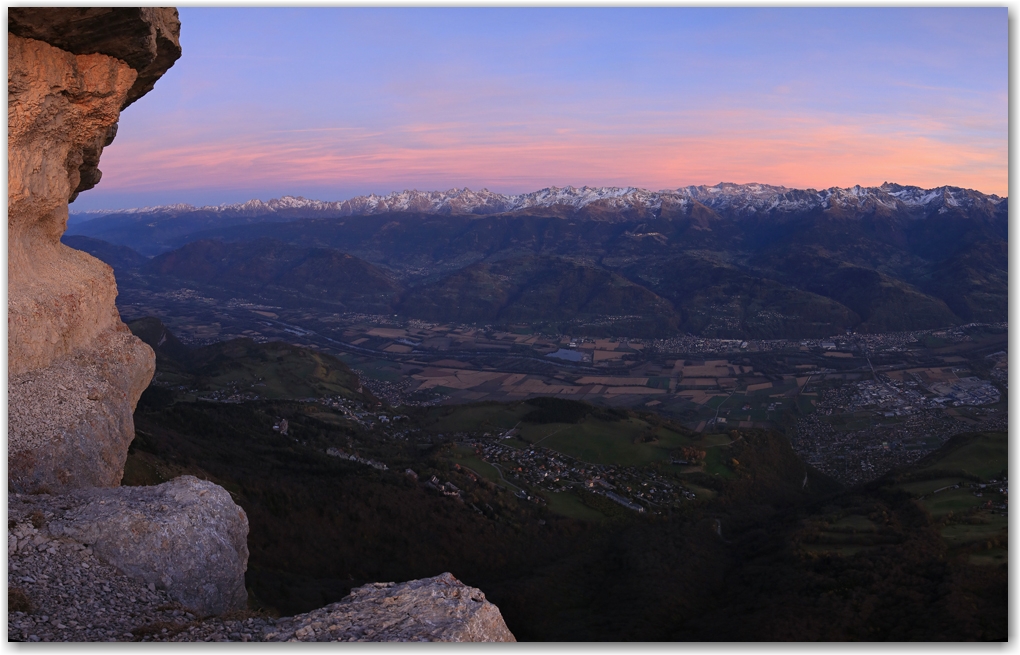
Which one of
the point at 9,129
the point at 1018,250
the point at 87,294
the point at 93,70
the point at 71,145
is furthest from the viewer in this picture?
the point at 87,294

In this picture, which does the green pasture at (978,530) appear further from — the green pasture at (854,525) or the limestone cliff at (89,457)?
the limestone cliff at (89,457)

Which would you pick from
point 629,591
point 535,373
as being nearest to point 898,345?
point 535,373

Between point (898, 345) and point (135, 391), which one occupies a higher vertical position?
point (135, 391)

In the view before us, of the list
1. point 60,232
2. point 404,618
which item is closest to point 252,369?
point 60,232

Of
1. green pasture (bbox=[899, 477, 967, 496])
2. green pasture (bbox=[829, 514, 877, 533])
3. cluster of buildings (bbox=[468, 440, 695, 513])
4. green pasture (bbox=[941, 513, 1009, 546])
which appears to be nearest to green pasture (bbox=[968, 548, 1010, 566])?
green pasture (bbox=[941, 513, 1009, 546])

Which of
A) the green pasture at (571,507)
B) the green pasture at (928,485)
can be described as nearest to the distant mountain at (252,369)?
the green pasture at (571,507)

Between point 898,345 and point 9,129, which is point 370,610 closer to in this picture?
point 9,129

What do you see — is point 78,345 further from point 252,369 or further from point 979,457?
point 252,369
